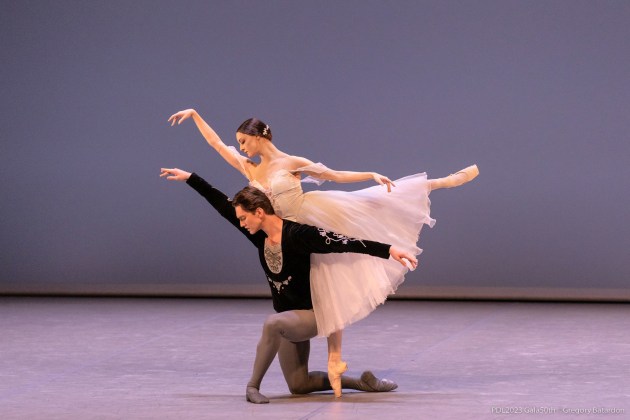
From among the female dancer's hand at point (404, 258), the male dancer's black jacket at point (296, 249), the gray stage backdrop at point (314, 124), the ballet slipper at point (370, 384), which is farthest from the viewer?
the gray stage backdrop at point (314, 124)

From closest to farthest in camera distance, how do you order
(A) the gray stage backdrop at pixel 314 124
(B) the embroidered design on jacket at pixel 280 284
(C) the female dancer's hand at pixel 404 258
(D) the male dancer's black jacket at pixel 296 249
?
(C) the female dancer's hand at pixel 404 258, (D) the male dancer's black jacket at pixel 296 249, (B) the embroidered design on jacket at pixel 280 284, (A) the gray stage backdrop at pixel 314 124

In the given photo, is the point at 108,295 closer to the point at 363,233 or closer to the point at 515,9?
the point at 515,9

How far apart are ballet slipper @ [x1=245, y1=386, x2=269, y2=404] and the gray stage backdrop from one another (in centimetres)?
407

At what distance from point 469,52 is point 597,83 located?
94 cm

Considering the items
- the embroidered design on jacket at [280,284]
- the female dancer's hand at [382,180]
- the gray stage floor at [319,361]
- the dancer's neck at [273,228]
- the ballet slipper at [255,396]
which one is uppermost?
the female dancer's hand at [382,180]

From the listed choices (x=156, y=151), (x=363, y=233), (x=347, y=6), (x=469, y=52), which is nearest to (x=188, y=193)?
(x=156, y=151)

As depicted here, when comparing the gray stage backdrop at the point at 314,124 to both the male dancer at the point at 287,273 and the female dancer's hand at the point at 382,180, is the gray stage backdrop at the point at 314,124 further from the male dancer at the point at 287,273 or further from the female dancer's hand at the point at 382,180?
the male dancer at the point at 287,273

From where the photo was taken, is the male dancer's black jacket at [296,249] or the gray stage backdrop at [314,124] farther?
the gray stage backdrop at [314,124]

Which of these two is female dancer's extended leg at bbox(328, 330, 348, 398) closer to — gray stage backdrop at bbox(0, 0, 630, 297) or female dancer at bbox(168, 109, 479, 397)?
female dancer at bbox(168, 109, 479, 397)

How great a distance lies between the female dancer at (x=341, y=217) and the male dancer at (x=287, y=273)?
0.07 metres

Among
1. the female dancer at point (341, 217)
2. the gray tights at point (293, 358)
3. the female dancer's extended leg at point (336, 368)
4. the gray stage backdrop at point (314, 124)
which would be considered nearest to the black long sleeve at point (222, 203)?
the female dancer at point (341, 217)

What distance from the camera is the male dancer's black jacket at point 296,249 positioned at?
369 cm

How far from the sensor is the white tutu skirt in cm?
389

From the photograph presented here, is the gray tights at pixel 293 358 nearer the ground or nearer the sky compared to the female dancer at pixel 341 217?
nearer the ground
